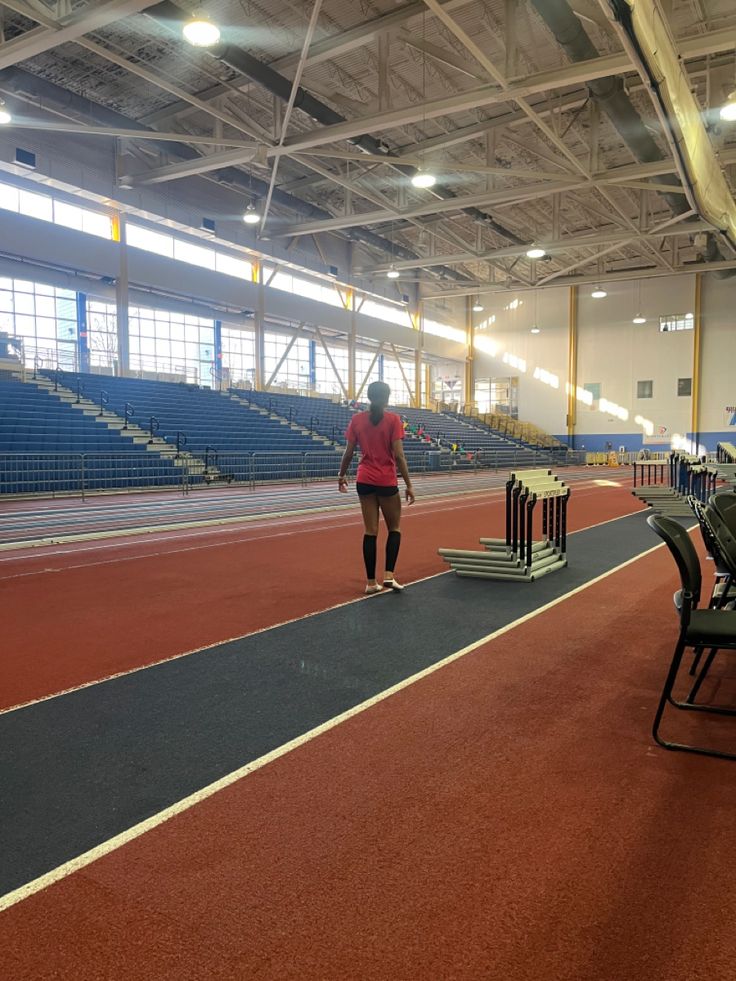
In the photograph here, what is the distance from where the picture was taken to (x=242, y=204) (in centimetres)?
2962

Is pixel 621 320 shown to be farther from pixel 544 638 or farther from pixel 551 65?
pixel 544 638

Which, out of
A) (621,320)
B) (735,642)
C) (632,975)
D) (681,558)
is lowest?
(632,975)

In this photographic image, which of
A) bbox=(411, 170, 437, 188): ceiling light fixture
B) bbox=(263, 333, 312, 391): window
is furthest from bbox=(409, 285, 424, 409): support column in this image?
bbox=(411, 170, 437, 188): ceiling light fixture

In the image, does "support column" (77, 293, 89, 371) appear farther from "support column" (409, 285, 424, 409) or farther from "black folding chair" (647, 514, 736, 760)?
"black folding chair" (647, 514, 736, 760)

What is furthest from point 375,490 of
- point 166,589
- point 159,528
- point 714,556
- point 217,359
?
point 217,359

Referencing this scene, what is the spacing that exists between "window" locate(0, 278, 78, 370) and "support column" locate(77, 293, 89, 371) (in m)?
0.15

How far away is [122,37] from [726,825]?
20369 millimetres

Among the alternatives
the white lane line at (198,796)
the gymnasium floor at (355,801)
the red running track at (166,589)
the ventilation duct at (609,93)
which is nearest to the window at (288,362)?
the ventilation duct at (609,93)

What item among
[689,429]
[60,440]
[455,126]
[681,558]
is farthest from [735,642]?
[689,429]

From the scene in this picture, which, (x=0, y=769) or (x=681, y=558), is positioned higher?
(x=681, y=558)

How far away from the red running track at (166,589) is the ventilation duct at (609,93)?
7.46m

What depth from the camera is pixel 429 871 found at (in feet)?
6.97

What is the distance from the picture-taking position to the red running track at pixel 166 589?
4.34 m

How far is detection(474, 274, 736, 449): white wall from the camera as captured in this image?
36250 mm
